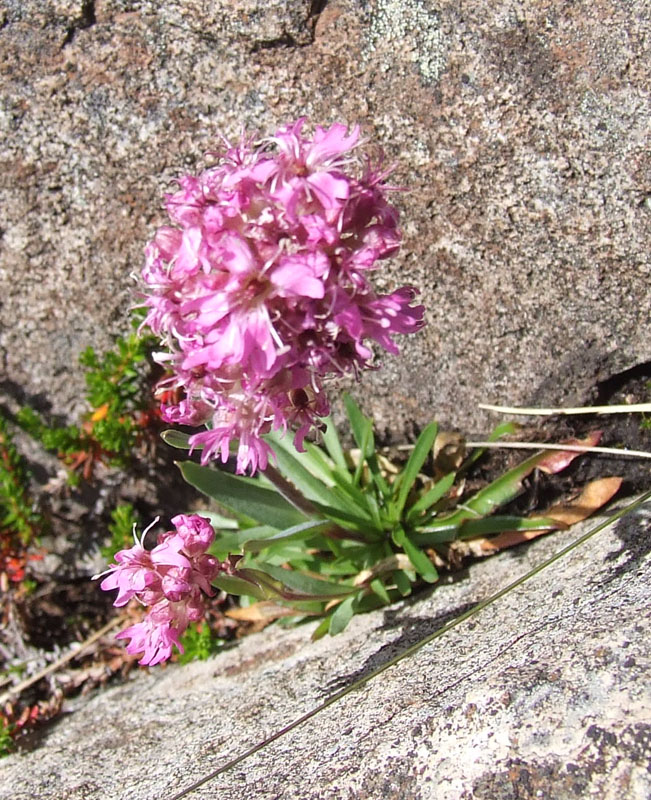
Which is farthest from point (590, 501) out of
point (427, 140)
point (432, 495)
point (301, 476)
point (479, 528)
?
point (427, 140)

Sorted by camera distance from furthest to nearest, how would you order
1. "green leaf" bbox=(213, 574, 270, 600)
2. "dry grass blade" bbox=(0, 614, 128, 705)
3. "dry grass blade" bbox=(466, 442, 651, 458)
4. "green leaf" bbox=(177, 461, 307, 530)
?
"dry grass blade" bbox=(0, 614, 128, 705) < "dry grass blade" bbox=(466, 442, 651, 458) < "green leaf" bbox=(177, 461, 307, 530) < "green leaf" bbox=(213, 574, 270, 600)

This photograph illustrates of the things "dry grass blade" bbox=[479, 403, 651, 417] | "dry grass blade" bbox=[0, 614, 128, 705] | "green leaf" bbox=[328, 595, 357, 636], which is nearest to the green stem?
"green leaf" bbox=[328, 595, 357, 636]

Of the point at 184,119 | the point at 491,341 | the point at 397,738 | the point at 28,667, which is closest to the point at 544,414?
the point at 491,341

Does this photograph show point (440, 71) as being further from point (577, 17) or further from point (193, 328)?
point (193, 328)

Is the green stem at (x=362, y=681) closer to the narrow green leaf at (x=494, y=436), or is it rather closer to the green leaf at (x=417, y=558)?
the green leaf at (x=417, y=558)

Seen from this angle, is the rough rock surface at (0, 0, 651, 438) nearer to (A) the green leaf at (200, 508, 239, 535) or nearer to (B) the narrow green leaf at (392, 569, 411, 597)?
(B) the narrow green leaf at (392, 569, 411, 597)
